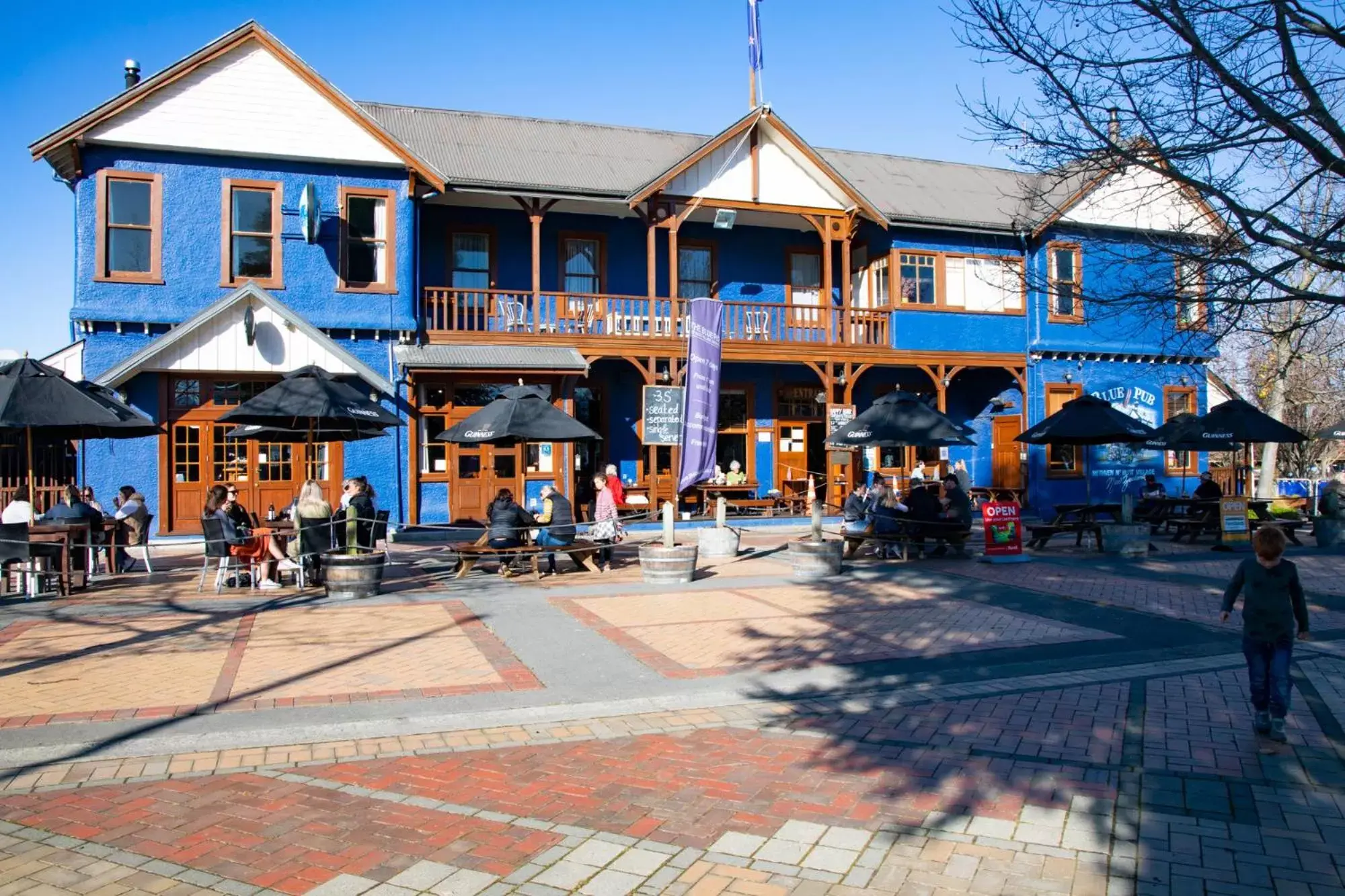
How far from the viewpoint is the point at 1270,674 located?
607cm

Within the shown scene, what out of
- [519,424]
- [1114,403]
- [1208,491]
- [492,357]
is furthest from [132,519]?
[1114,403]

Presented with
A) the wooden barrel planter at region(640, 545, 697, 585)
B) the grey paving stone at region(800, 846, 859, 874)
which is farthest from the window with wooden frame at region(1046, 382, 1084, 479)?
the grey paving stone at region(800, 846, 859, 874)

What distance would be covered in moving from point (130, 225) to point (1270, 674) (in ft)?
61.0

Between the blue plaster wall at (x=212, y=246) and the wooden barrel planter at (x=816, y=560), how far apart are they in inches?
381

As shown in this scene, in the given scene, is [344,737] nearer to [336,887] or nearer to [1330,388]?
[336,887]

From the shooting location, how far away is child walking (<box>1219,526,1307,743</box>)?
19.7 feet

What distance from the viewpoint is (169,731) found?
6.23 meters

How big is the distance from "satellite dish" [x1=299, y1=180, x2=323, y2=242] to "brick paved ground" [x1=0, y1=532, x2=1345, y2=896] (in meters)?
9.59

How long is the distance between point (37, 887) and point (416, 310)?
16059mm

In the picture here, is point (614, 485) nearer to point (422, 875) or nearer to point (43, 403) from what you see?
point (43, 403)

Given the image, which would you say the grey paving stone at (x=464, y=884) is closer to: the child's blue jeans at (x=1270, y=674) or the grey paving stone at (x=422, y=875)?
the grey paving stone at (x=422, y=875)

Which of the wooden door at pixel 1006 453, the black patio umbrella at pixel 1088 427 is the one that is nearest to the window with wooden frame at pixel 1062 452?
the wooden door at pixel 1006 453

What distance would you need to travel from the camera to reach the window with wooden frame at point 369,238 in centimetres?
1873

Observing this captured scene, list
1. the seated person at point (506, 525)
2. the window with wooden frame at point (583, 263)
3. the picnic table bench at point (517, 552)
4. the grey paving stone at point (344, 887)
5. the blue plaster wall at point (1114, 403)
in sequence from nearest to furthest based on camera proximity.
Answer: the grey paving stone at point (344, 887) → the picnic table bench at point (517, 552) → the seated person at point (506, 525) → the window with wooden frame at point (583, 263) → the blue plaster wall at point (1114, 403)
